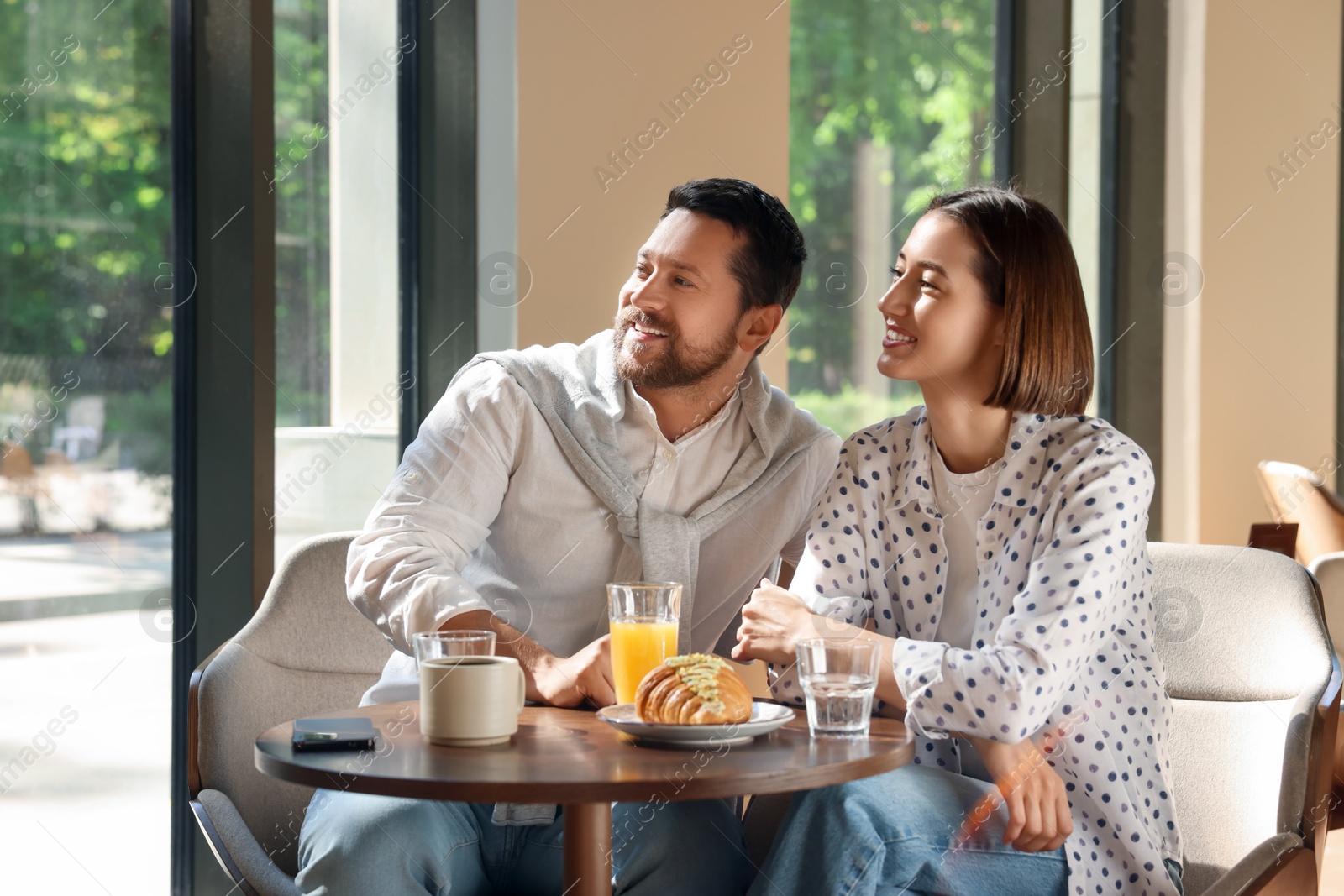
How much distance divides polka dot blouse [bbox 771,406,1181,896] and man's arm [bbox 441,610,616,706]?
0.25m

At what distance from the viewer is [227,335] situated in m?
2.08

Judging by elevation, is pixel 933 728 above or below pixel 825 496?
below

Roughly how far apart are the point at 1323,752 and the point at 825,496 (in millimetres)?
671

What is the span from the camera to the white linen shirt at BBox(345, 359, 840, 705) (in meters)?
1.68

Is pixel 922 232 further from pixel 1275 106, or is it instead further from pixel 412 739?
pixel 1275 106

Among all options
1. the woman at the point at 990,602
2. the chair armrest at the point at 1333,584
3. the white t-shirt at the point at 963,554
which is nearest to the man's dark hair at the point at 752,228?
the woman at the point at 990,602

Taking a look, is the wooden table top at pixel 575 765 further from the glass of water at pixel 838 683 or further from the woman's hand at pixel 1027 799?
the woman's hand at pixel 1027 799

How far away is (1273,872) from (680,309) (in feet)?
3.47

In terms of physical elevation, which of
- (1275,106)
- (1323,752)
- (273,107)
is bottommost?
(1323,752)

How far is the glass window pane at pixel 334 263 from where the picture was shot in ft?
7.29

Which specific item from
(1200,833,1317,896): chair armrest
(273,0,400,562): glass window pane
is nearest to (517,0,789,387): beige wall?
(273,0,400,562): glass window pane

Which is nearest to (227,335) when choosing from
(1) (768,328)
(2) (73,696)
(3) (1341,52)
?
(2) (73,696)

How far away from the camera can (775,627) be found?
1.46m

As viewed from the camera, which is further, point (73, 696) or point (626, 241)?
point (626, 241)
